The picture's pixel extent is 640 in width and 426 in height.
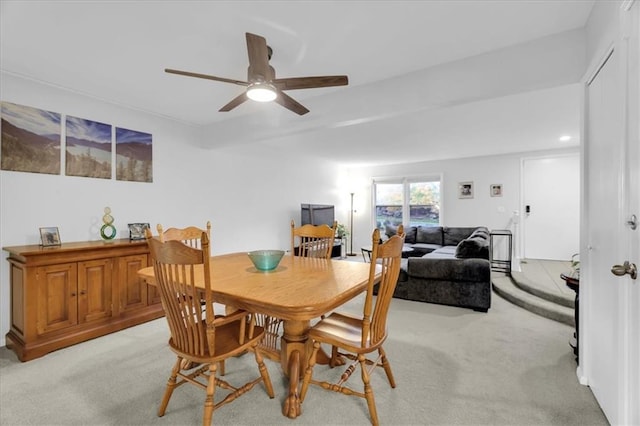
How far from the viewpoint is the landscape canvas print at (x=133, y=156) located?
3.38 meters

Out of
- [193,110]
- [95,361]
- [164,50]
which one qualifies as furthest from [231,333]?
[193,110]

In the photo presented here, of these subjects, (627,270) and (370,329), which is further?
(370,329)

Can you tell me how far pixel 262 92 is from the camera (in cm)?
197

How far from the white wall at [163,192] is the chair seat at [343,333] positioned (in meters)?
2.82

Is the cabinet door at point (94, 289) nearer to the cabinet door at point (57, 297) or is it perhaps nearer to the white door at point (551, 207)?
the cabinet door at point (57, 297)

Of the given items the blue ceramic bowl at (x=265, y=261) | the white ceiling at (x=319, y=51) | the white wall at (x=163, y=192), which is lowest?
the blue ceramic bowl at (x=265, y=261)

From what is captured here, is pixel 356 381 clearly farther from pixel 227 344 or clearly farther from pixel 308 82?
pixel 308 82

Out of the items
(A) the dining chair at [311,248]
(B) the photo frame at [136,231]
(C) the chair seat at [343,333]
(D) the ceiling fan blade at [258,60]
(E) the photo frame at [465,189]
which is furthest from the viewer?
(E) the photo frame at [465,189]

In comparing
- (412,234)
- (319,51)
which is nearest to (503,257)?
(412,234)

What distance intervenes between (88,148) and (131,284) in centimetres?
151

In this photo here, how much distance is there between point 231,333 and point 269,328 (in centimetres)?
66

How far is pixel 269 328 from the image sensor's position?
236 centimetres

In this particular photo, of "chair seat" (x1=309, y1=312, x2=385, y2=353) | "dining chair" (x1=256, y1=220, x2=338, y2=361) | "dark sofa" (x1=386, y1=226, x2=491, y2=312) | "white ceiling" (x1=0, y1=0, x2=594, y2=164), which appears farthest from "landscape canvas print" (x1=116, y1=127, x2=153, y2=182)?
"dark sofa" (x1=386, y1=226, x2=491, y2=312)

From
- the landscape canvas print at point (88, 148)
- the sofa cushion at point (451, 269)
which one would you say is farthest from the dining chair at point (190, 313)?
the sofa cushion at point (451, 269)
